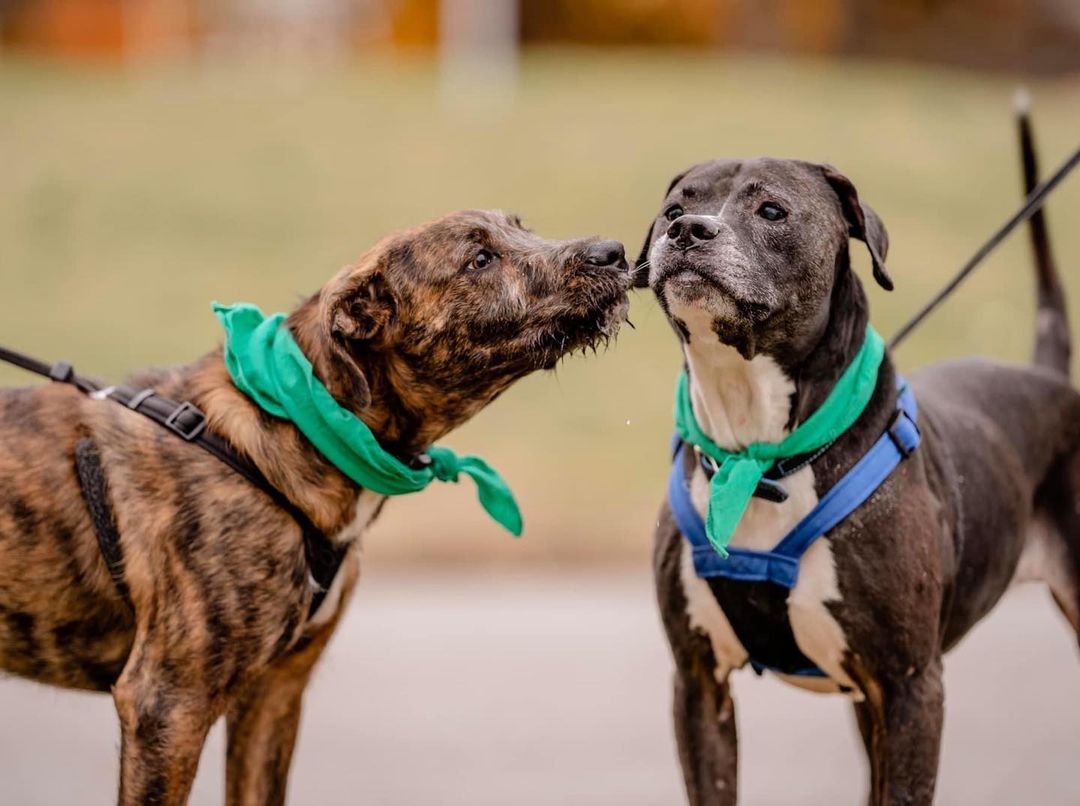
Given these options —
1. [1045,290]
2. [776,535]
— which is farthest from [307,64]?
[776,535]

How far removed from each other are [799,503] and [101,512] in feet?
6.41

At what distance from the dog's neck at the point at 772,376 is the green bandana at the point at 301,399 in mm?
902

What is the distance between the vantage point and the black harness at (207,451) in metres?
4.34

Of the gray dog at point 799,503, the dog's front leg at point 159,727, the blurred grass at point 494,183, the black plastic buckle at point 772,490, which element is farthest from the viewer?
the blurred grass at point 494,183

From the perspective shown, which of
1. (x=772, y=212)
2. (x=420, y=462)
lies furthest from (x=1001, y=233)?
(x=420, y=462)

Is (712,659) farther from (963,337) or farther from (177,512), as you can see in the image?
(963,337)

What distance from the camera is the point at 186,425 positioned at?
440 centimetres

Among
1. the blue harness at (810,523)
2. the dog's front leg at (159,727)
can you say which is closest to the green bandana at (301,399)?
the dog's front leg at (159,727)

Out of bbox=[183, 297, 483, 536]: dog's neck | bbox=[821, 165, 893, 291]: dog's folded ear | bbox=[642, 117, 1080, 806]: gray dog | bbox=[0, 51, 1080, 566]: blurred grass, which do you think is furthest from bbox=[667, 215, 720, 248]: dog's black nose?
bbox=[0, 51, 1080, 566]: blurred grass

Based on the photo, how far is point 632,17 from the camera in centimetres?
2153

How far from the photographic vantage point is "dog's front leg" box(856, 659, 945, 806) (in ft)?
14.1

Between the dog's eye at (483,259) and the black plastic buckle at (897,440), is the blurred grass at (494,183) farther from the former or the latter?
the black plastic buckle at (897,440)

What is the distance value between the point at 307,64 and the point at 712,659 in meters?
17.0

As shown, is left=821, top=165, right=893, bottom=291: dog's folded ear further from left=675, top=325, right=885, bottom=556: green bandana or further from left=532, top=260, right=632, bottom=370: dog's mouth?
left=532, top=260, right=632, bottom=370: dog's mouth
